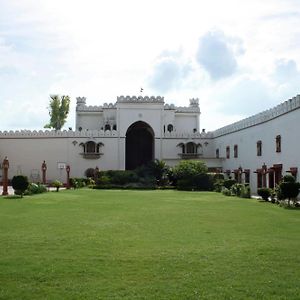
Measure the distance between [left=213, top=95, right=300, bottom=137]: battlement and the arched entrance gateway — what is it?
6.23 m

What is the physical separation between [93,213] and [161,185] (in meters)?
21.3

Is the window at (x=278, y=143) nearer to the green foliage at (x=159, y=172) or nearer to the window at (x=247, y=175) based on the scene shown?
the window at (x=247, y=175)

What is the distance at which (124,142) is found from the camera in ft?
135

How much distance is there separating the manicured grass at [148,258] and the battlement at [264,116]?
1220cm

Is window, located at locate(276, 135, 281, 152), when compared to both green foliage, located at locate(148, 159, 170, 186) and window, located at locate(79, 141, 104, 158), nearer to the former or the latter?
green foliage, located at locate(148, 159, 170, 186)

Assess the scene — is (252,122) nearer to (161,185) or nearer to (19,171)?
(161,185)

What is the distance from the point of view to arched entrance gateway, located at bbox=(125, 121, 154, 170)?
43594 millimetres

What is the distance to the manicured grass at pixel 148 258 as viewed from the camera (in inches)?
216

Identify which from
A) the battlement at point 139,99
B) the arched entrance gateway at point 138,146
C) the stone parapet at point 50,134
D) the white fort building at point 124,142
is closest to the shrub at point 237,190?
the white fort building at point 124,142

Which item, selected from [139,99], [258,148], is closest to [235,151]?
[258,148]

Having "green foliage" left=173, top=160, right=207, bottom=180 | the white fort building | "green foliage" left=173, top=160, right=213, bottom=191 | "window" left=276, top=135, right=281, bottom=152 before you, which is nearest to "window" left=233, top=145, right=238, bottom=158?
the white fort building

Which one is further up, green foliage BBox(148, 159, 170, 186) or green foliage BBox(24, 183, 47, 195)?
green foliage BBox(148, 159, 170, 186)

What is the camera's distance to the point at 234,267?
665cm

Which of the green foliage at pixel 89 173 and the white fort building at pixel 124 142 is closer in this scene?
the white fort building at pixel 124 142
